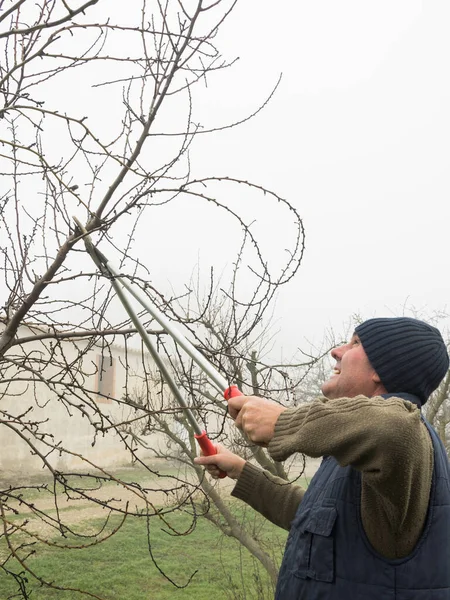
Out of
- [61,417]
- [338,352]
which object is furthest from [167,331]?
[61,417]

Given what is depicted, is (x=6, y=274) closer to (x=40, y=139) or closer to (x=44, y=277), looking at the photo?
(x=40, y=139)

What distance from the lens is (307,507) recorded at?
1.93m

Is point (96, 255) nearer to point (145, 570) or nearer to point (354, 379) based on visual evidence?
point (354, 379)

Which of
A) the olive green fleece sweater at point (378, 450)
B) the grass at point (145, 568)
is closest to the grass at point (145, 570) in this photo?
the grass at point (145, 568)

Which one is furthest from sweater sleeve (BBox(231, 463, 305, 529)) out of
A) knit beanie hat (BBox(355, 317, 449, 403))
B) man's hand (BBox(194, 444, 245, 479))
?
knit beanie hat (BBox(355, 317, 449, 403))

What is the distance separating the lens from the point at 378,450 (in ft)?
4.56

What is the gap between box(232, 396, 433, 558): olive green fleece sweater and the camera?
139cm

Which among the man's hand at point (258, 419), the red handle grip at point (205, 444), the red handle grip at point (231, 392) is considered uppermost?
the red handle grip at point (231, 392)

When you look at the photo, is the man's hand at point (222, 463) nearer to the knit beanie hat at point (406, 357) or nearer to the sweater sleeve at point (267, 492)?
the sweater sleeve at point (267, 492)

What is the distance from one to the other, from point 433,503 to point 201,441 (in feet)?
3.01

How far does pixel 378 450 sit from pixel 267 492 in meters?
1.33

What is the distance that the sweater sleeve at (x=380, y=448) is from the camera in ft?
4.57

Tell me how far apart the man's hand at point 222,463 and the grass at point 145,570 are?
558 centimetres

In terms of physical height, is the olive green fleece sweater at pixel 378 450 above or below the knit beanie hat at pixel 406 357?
below
